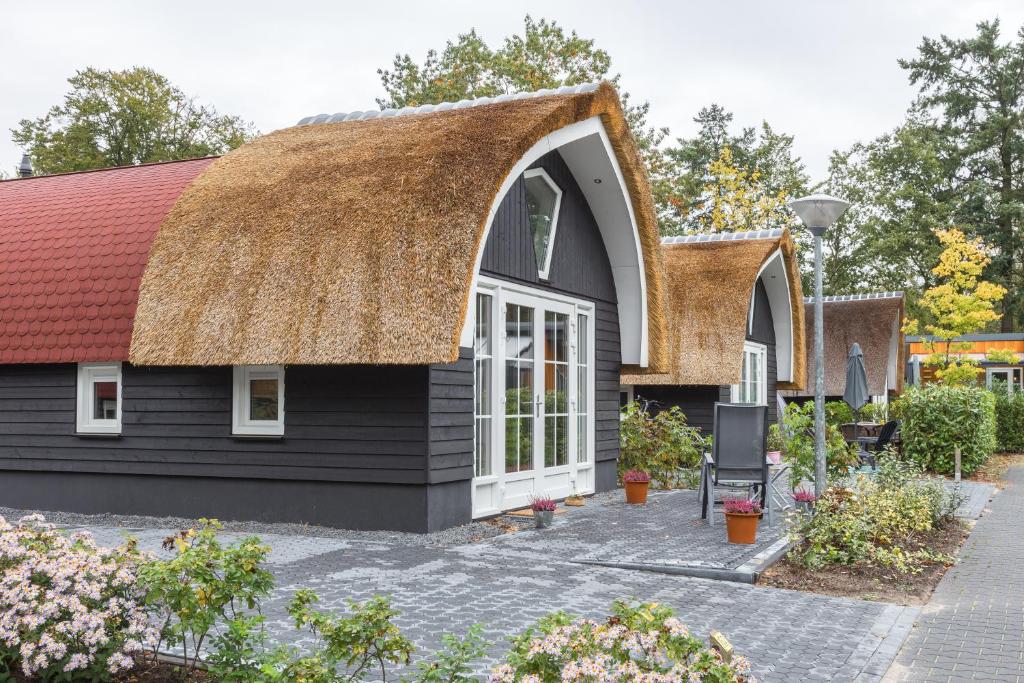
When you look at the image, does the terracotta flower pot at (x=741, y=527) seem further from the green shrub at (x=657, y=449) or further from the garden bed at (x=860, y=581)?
the green shrub at (x=657, y=449)

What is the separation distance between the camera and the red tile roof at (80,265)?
10.7m

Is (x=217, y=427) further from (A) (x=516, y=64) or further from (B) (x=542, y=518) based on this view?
(A) (x=516, y=64)

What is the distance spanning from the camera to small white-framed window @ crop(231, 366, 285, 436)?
389 inches

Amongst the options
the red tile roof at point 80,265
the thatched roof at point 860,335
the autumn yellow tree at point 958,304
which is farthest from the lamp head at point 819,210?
the autumn yellow tree at point 958,304

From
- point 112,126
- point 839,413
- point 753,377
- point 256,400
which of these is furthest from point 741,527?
point 112,126

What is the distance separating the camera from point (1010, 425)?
21891 mm

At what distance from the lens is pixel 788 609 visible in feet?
21.0

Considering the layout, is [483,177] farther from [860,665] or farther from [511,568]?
[860,665]

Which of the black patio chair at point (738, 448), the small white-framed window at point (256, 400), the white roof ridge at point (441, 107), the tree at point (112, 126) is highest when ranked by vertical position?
the tree at point (112, 126)

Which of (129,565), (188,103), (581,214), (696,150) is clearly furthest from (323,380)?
(696,150)

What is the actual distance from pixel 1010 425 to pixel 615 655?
2151 cm

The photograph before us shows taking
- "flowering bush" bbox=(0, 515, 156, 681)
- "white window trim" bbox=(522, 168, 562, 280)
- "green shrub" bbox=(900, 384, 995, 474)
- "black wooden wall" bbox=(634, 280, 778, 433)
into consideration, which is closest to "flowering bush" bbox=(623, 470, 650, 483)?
"white window trim" bbox=(522, 168, 562, 280)

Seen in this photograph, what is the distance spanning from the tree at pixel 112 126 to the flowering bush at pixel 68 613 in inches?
1223

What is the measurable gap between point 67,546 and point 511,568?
150 inches
